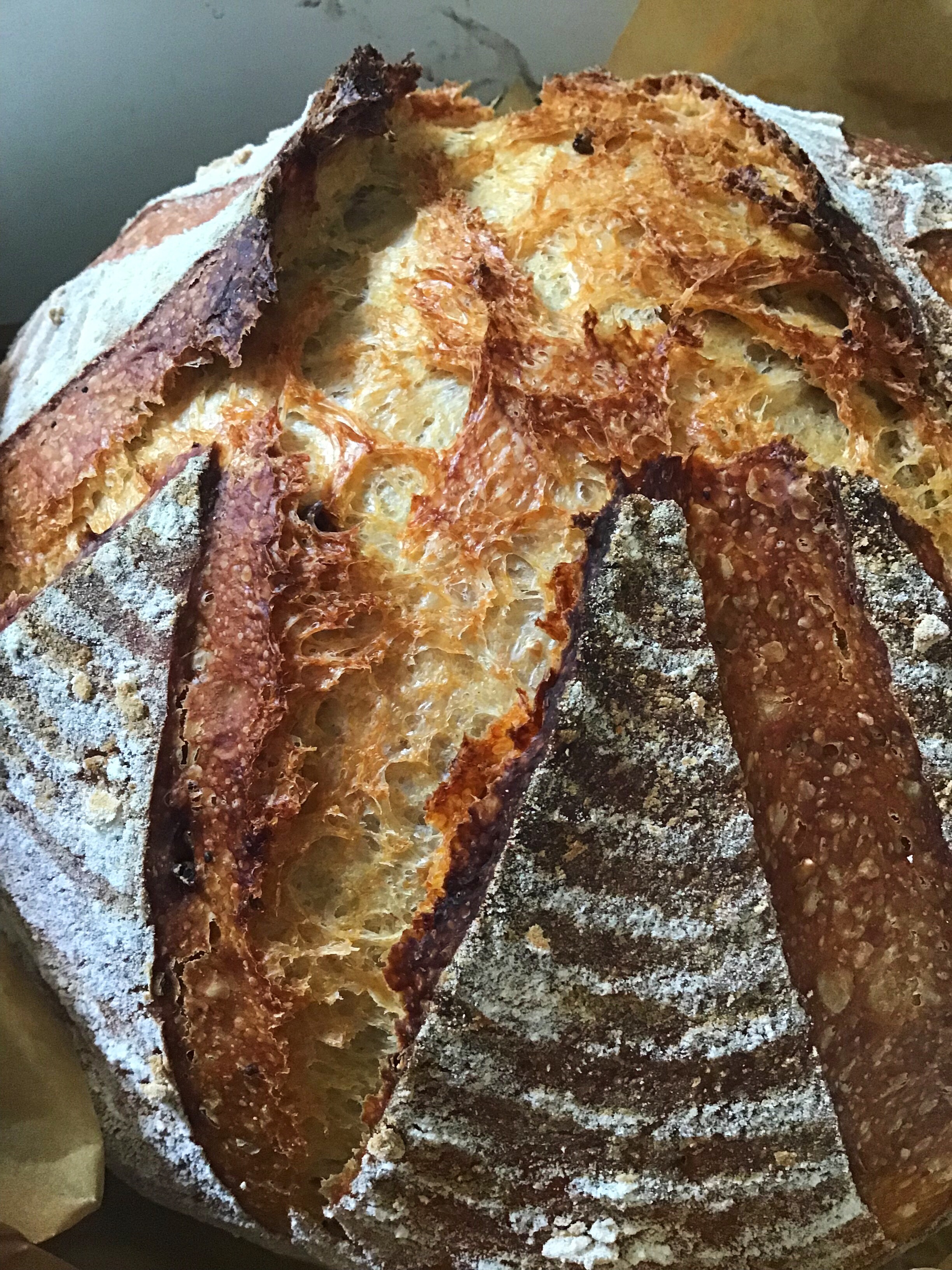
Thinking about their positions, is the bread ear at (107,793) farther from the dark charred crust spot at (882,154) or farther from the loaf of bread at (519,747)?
the dark charred crust spot at (882,154)

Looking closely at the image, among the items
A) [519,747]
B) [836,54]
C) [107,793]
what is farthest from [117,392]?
[836,54]

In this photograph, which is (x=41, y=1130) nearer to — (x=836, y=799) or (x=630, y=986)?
(x=630, y=986)

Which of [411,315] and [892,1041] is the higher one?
[411,315]

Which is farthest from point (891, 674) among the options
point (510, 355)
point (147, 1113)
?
point (147, 1113)

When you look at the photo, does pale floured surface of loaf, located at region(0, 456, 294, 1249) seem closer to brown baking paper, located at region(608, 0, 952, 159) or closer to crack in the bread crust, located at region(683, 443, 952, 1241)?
crack in the bread crust, located at region(683, 443, 952, 1241)

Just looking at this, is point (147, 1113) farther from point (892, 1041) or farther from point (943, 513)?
point (943, 513)

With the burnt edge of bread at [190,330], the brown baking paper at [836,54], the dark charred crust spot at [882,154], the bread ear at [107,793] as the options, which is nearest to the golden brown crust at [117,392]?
the burnt edge of bread at [190,330]
